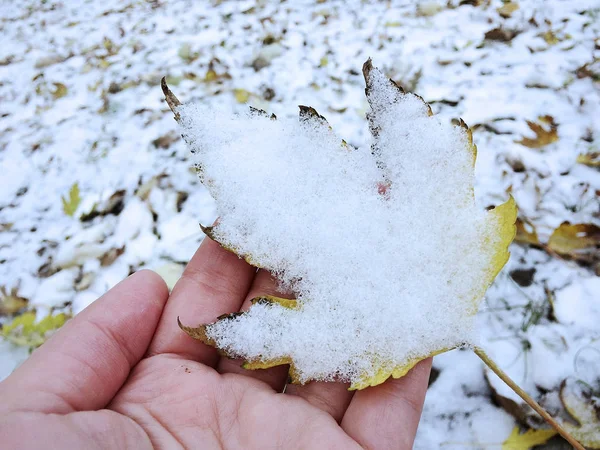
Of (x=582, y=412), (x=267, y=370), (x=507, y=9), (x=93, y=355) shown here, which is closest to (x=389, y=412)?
(x=267, y=370)

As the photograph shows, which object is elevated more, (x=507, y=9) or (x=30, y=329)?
(x=507, y=9)

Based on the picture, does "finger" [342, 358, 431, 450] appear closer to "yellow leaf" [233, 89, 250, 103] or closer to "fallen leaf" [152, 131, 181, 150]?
"fallen leaf" [152, 131, 181, 150]

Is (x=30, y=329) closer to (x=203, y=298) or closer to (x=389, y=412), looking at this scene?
(x=203, y=298)

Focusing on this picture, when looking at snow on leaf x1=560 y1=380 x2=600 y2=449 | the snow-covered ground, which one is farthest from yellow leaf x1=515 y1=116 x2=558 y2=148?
snow on leaf x1=560 y1=380 x2=600 y2=449

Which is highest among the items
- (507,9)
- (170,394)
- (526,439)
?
(507,9)

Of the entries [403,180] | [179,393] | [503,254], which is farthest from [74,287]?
[503,254]

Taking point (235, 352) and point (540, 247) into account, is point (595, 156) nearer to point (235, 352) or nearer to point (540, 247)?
point (540, 247)

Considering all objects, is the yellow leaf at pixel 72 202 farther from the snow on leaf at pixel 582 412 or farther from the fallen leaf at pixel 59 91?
the snow on leaf at pixel 582 412
